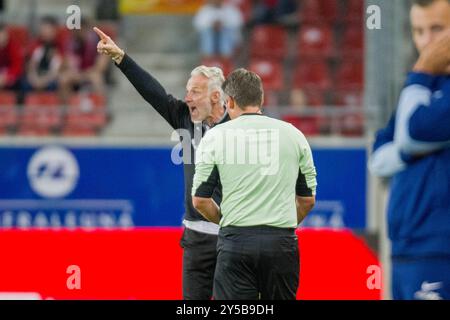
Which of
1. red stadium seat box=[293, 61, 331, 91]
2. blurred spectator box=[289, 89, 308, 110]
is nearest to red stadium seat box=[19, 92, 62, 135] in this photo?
blurred spectator box=[289, 89, 308, 110]

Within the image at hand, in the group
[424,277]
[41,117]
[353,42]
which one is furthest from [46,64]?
[424,277]

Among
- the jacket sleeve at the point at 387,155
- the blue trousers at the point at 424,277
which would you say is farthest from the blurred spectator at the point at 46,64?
the blue trousers at the point at 424,277

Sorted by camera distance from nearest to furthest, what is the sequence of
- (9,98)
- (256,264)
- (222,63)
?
1. (256,264)
2. (222,63)
3. (9,98)

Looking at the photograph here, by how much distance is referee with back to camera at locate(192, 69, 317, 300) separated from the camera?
5.04 metres

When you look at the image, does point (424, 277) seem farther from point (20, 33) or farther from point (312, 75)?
point (20, 33)

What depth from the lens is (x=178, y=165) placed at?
12344mm

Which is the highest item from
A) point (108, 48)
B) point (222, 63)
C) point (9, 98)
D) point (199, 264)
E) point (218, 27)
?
point (218, 27)

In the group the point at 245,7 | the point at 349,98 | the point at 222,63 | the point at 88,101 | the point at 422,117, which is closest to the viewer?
the point at 422,117

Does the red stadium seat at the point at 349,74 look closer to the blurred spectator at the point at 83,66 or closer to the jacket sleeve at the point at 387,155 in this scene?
Answer: the blurred spectator at the point at 83,66

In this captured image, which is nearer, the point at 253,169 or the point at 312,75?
the point at 253,169

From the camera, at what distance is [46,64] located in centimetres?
1376

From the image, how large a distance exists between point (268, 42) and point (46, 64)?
294 centimetres

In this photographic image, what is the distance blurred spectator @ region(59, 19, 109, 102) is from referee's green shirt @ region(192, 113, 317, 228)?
8564 mm
